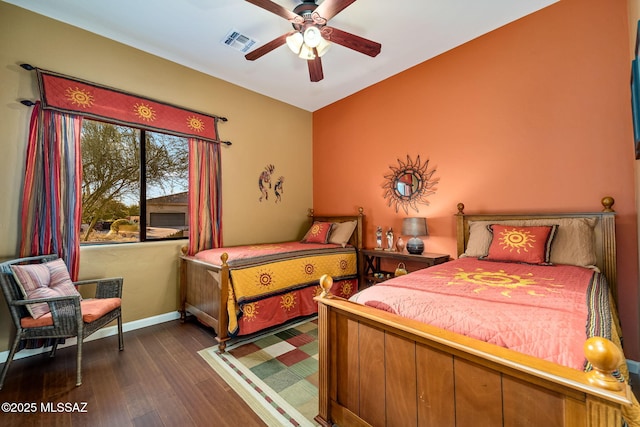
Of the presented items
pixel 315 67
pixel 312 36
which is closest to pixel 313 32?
pixel 312 36

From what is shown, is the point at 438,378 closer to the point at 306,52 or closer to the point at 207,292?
the point at 207,292

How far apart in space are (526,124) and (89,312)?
4.05m

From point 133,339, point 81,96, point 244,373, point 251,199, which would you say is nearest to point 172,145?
point 81,96

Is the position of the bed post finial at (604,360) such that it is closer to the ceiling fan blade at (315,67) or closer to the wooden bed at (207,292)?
the wooden bed at (207,292)

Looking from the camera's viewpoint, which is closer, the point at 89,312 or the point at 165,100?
the point at 89,312

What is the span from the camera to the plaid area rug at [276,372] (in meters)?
1.68

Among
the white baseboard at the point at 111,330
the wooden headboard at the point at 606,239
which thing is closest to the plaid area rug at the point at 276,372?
the white baseboard at the point at 111,330

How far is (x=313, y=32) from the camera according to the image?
211cm

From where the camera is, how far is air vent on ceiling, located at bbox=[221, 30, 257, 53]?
2760 mm

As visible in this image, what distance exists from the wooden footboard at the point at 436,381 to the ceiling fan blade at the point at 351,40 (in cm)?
203

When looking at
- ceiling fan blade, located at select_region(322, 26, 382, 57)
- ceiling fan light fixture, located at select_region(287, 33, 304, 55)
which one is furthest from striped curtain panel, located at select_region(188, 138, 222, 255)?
ceiling fan blade, located at select_region(322, 26, 382, 57)

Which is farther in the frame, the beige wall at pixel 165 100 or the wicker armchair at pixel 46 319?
the beige wall at pixel 165 100

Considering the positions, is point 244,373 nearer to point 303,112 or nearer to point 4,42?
point 4,42

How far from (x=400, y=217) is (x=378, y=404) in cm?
256
